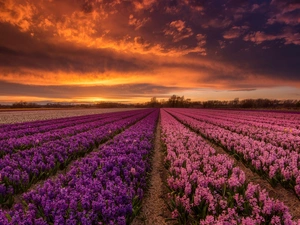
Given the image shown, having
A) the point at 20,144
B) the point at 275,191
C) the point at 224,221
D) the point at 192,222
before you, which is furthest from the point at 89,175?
the point at 20,144

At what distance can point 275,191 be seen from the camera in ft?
20.4

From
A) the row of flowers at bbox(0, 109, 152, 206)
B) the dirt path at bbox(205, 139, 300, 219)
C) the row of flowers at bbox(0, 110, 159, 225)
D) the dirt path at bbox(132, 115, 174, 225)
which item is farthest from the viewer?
the row of flowers at bbox(0, 109, 152, 206)

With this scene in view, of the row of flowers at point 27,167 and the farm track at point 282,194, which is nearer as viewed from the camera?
the farm track at point 282,194

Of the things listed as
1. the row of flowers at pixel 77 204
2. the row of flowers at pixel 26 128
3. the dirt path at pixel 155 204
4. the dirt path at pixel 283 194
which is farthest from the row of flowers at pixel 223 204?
the row of flowers at pixel 26 128

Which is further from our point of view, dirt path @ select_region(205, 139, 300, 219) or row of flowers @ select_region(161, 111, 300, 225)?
dirt path @ select_region(205, 139, 300, 219)

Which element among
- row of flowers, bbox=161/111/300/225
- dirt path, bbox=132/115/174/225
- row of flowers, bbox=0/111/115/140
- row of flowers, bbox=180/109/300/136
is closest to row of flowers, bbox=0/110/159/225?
dirt path, bbox=132/115/174/225

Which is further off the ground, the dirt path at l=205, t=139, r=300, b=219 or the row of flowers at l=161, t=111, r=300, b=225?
the row of flowers at l=161, t=111, r=300, b=225

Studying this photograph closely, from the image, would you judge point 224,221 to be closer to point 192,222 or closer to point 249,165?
point 192,222

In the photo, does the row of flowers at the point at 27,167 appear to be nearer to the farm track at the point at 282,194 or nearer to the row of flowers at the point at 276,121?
the farm track at the point at 282,194

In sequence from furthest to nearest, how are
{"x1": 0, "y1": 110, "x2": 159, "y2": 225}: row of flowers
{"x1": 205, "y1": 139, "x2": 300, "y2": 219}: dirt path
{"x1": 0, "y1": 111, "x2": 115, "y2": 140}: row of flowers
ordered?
{"x1": 0, "y1": 111, "x2": 115, "y2": 140}: row of flowers, {"x1": 205, "y1": 139, "x2": 300, "y2": 219}: dirt path, {"x1": 0, "y1": 110, "x2": 159, "y2": 225}: row of flowers

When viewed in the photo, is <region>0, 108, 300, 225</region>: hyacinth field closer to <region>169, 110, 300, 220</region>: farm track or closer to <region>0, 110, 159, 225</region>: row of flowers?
<region>0, 110, 159, 225</region>: row of flowers

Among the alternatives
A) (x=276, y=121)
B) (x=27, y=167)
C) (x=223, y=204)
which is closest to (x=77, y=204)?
(x=223, y=204)

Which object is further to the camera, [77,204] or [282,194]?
[282,194]

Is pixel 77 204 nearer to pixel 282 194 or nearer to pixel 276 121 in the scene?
pixel 282 194
